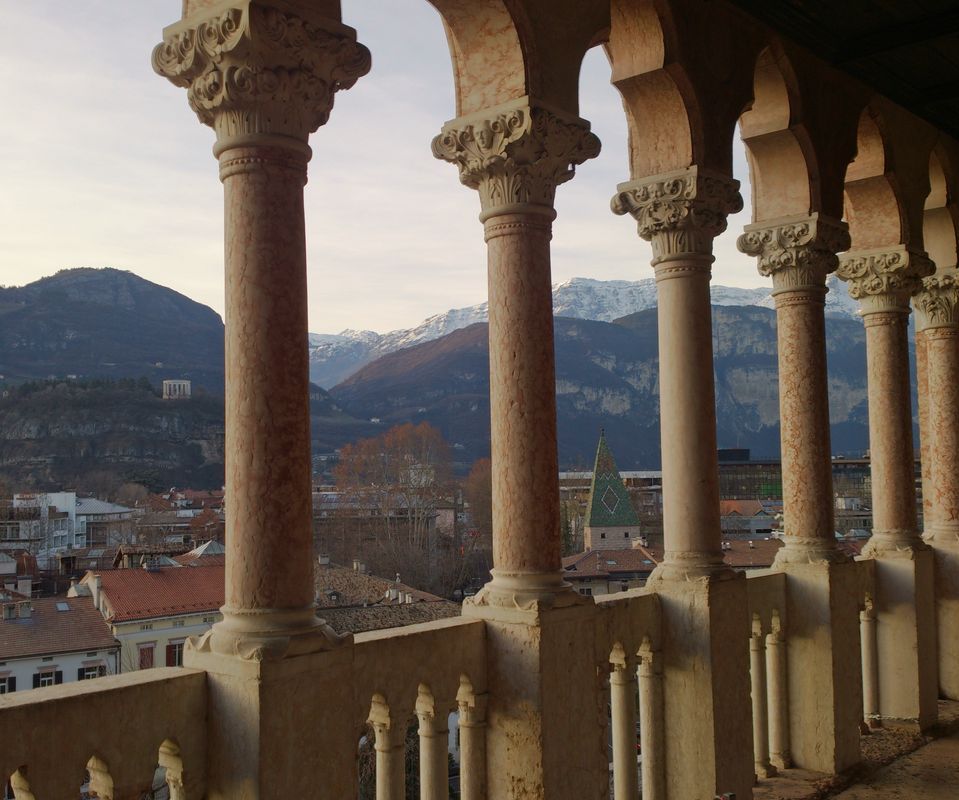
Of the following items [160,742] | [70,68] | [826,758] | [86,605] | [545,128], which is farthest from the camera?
[70,68]

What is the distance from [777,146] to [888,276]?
9.11 feet

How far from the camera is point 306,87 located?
5.04m

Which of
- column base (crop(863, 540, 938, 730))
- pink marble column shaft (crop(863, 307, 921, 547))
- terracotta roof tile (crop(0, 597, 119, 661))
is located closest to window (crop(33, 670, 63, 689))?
terracotta roof tile (crop(0, 597, 119, 661))

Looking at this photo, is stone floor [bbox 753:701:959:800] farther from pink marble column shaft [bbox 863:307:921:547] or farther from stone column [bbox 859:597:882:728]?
pink marble column shaft [bbox 863:307:921:547]

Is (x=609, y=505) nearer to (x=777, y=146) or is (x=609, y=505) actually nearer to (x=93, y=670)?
(x=93, y=670)

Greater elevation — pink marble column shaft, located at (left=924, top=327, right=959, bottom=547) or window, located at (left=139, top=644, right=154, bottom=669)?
pink marble column shaft, located at (left=924, top=327, right=959, bottom=547)

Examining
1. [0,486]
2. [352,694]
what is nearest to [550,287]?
[352,694]

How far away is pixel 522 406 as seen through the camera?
6.44 metres

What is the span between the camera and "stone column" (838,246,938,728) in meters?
11.3

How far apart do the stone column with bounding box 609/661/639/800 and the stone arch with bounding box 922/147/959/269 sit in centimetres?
873

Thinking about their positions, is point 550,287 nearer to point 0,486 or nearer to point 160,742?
point 160,742

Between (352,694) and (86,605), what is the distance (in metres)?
15.5

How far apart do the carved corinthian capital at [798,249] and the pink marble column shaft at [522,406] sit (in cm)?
444

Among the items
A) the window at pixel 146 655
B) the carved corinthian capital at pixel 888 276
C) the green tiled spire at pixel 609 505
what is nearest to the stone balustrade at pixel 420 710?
the carved corinthian capital at pixel 888 276
